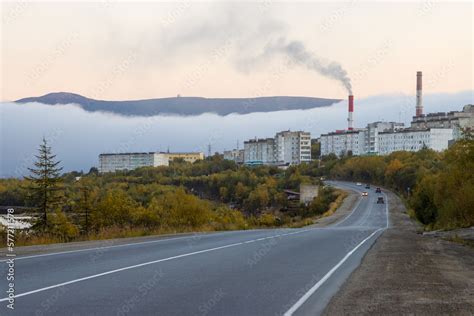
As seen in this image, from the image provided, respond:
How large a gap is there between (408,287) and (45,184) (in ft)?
110

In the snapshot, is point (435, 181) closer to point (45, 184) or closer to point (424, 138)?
point (45, 184)

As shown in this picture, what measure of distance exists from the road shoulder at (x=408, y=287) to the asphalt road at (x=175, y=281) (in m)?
0.41

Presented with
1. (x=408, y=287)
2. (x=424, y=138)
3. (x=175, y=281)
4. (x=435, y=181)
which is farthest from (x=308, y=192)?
(x=175, y=281)

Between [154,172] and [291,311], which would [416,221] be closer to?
[291,311]

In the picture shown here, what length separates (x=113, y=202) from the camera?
52750 mm

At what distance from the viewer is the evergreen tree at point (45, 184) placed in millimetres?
39750

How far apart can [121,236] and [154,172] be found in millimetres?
151167

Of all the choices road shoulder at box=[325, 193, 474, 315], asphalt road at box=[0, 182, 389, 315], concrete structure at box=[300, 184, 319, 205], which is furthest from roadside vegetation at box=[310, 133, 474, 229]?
concrete structure at box=[300, 184, 319, 205]

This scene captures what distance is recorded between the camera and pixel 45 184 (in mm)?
42062

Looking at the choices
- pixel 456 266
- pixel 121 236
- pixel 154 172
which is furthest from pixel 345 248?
pixel 154 172

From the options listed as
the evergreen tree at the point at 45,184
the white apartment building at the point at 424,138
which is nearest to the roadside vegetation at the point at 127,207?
the evergreen tree at the point at 45,184

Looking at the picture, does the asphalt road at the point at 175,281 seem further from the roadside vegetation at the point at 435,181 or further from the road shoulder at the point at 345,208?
the road shoulder at the point at 345,208

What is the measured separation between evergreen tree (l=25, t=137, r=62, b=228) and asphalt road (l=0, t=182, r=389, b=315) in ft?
70.9

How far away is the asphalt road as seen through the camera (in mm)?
9117
